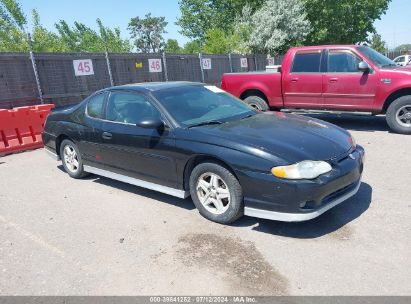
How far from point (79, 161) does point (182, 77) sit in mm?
10830

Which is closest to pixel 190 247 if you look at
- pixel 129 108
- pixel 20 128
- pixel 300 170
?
pixel 300 170

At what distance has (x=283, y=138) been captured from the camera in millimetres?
3906

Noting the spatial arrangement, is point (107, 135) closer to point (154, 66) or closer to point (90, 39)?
point (154, 66)

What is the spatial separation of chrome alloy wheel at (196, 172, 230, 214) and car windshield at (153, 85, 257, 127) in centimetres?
68

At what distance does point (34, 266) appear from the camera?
354 centimetres

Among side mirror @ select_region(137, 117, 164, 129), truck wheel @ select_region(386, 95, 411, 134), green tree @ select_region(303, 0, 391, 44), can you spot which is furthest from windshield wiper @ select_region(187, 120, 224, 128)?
green tree @ select_region(303, 0, 391, 44)

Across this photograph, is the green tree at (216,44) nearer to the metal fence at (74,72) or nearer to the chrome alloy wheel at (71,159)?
the metal fence at (74,72)

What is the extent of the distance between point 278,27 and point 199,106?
2401cm

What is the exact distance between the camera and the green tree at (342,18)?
3077cm

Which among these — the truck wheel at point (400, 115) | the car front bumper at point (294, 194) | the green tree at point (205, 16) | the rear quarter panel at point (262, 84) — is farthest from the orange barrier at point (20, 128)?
the green tree at point (205, 16)

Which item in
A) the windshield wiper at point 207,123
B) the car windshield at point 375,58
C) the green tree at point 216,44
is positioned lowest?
the windshield wiper at point 207,123

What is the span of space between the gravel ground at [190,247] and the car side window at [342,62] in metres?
3.55

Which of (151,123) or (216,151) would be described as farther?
(151,123)

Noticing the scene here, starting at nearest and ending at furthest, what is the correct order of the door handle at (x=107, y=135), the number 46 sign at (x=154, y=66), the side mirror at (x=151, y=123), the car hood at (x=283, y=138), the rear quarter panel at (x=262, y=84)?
the car hood at (x=283, y=138), the side mirror at (x=151, y=123), the door handle at (x=107, y=135), the rear quarter panel at (x=262, y=84), the number 46 sign at (x=154, y=66)
